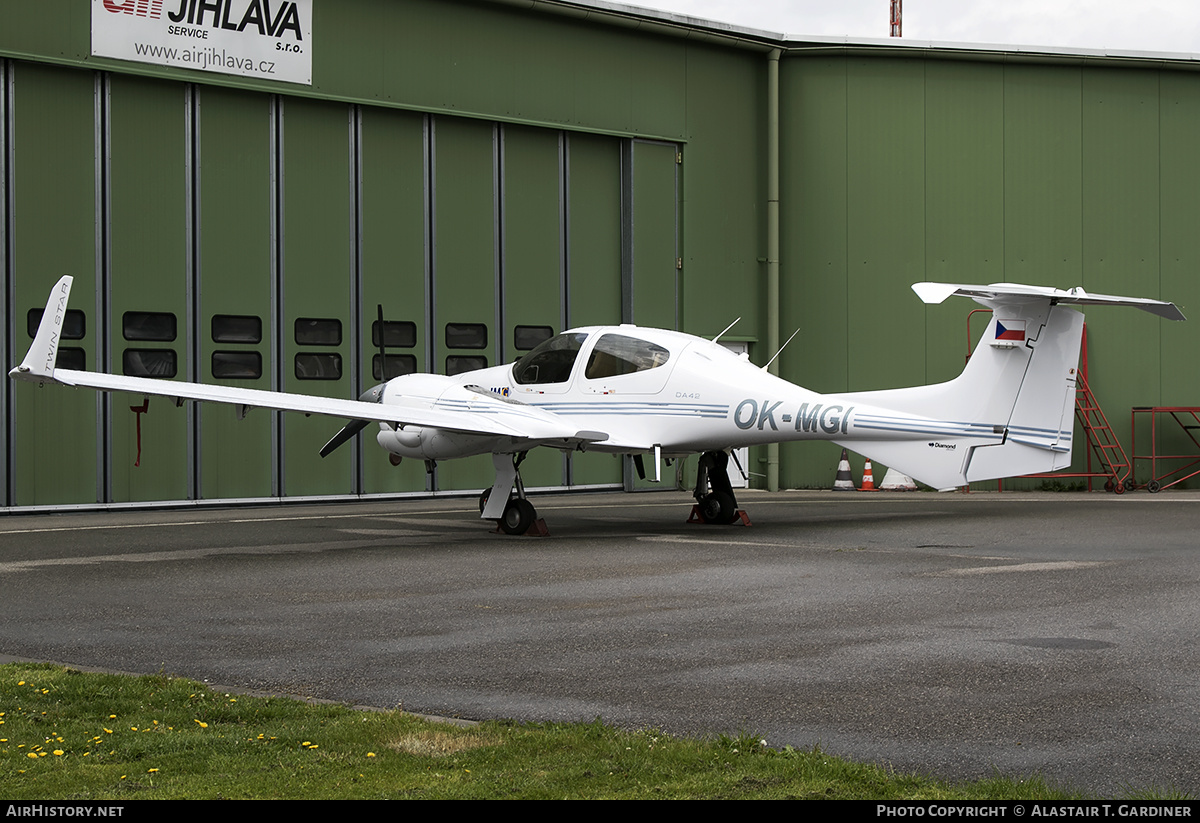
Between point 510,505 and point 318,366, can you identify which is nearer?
point 510,505

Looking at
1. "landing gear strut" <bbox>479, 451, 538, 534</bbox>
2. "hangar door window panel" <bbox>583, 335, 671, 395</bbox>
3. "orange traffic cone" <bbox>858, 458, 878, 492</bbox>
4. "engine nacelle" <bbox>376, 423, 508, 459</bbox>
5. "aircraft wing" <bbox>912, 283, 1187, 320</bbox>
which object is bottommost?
"orange traffic cone" <bbox>858, 458, 878, 492</bbox>

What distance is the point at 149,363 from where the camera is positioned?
64.3ft

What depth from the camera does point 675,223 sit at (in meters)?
25.1

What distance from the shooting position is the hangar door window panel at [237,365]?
66.4 feet

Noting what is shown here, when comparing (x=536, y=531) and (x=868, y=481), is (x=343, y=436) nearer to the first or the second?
(x=536, y=531)

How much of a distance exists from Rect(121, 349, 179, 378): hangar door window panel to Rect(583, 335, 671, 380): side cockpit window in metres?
7.63

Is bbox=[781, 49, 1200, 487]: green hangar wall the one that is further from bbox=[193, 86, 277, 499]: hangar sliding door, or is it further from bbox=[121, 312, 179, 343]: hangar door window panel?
bbox=[121, 312, 179, 343]: hangar door window panel

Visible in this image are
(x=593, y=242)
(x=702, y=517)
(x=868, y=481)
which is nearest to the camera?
(x=702, y=517)

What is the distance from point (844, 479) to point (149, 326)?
12912mm

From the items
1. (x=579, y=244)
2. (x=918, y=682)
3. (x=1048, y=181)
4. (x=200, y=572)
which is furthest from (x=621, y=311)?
(x=918, y=682)

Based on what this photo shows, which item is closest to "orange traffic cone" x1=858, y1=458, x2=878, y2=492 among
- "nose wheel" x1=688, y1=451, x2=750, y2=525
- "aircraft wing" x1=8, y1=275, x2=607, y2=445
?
"nose wheel" x1=688, y1=451, x2=750, y2=525

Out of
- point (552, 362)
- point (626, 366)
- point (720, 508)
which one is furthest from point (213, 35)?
point (720, 508)

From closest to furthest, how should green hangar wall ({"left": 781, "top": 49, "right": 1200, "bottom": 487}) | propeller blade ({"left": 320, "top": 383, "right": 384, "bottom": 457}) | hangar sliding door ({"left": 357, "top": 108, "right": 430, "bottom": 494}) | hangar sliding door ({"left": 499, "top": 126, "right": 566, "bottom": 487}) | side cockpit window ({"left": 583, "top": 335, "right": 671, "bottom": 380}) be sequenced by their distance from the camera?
side cockpit window ({"left": 583, "top": 335, "right": 671, "bottom": 380}) → propeller blade ({"left": 320, "top": 383, "right": 384, "bottom": 457}) → hangar sliding door ({"left": 357, "top": 108, "right": 430, "bottom": 494}) → hangar sliding door ({"left": 499, "top": 126, "right": 566, "bottom": 487}) → green hangar wall ({"left": 781, "top": 49, "right": 1200, "bottom": 487})

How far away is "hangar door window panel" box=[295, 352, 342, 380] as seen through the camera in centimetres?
2102
